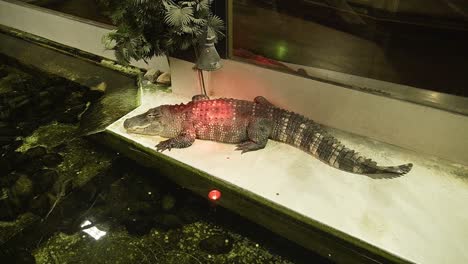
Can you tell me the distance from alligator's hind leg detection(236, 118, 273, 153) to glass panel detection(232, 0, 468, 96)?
82cm

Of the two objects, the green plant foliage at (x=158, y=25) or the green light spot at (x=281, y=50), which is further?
the green light spot at (x=281, y=50)

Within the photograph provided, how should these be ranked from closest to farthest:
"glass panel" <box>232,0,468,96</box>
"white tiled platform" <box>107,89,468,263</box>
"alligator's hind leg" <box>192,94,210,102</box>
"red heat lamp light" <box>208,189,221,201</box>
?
"white tiled platform" <box>107,89,468,263</box> < "glass panel" <box>232,0,468,96</box> < "red heat lamp light" <box>208,189,221,201</box> < "alligator's hind leg" <box>192,94,210,102</box>

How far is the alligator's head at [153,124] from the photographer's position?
4.55m

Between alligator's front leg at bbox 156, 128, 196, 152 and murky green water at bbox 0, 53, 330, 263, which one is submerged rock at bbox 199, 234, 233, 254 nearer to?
murky green water at bbox 0, 53, 330, 263

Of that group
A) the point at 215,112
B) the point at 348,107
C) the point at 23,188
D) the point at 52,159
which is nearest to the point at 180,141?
the point at 215,112

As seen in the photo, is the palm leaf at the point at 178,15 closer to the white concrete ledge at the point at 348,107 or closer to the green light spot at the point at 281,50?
the white concrete ledge at the point at 348,107

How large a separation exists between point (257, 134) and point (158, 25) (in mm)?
1761

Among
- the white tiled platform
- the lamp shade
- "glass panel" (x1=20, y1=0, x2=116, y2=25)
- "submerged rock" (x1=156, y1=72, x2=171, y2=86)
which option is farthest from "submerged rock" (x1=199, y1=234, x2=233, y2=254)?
"glass panel" (x1=20, y1=0, x2=116, y2=25)

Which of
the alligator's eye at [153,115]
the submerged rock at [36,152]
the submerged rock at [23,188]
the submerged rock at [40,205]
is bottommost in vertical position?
the submerged rock at [40,205]

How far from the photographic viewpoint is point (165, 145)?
4398 mm

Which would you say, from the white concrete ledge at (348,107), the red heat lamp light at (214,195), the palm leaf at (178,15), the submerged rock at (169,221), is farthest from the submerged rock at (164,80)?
the submerged rock at (169,221)

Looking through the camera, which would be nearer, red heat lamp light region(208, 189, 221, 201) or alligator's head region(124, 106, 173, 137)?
red heat lamp light region(208, 189, 221, 201)

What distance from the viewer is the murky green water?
12.0 feet

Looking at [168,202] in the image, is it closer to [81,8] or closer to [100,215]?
[100,215]
